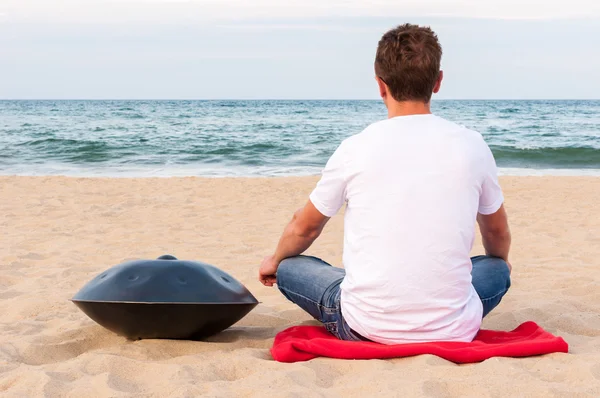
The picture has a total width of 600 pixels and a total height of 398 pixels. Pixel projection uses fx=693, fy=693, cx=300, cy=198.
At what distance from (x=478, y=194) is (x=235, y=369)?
132cm

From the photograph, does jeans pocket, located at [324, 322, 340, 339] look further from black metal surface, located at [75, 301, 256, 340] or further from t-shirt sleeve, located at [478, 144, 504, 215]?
t-shirt sleeve, located at [478, 144, 504, 215]

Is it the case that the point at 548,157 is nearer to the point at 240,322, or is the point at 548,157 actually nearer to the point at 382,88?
the point at 240,322

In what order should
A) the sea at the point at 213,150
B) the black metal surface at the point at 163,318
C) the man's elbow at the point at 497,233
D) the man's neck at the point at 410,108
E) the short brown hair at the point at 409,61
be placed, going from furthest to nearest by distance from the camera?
the sea at the point at 213,150 < the black metal surface at the point at 163,318 < the man's elbow at the point at 497,233 < the man's neck at the point at 410,108 < the short brown hair at the point at 409,61

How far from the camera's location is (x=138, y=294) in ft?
10.9

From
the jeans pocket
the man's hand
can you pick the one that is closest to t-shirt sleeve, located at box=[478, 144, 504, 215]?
the jeans pocket

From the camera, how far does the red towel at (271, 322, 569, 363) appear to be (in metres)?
3.00

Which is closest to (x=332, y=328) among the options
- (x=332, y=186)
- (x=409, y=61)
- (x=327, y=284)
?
(x=327, y=284)

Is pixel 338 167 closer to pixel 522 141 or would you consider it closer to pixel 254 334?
pixel 254 334

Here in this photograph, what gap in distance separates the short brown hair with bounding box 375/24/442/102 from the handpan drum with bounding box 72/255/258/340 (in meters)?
1.34

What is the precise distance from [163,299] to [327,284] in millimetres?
785

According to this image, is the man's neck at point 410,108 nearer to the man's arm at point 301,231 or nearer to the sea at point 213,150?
the man's arm at point 301,231

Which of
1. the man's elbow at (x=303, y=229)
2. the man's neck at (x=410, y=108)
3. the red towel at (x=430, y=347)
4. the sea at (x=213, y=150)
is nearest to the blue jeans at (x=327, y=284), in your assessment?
the red towel at (x=430, y=347)

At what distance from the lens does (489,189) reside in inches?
116

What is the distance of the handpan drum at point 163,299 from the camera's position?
333 centimetres
